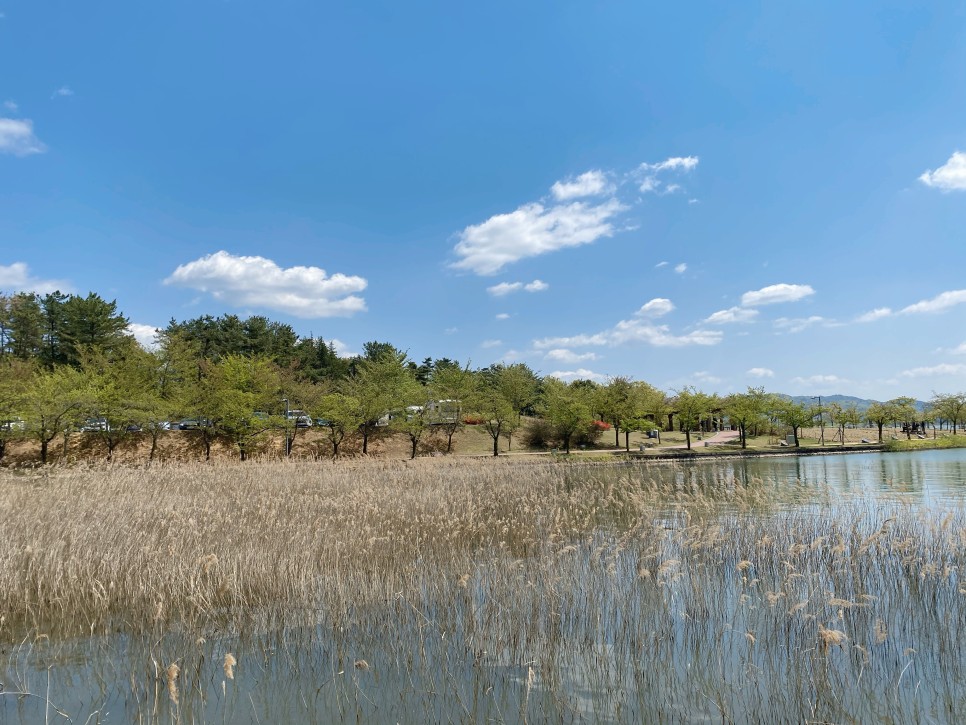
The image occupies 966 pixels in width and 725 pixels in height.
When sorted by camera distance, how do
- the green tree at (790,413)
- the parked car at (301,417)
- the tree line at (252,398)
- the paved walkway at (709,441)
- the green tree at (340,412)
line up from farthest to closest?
the green tree at (790,413)
the paved walkway at (709,441)
the parked car at (301,417)
the green tree at (340,412)
the tree line at (252,398)

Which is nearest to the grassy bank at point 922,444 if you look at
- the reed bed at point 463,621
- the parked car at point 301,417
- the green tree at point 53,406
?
the reed bed at point 463,621

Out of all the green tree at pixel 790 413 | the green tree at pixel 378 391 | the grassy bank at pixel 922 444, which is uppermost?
the green tree at pixel 378 391

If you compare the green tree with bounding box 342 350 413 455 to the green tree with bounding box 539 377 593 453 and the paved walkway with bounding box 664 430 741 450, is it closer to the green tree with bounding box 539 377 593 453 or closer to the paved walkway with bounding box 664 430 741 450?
the green tree with bounding box 539 377 593 453

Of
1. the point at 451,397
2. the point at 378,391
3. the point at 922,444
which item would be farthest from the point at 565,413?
the point at 922,444

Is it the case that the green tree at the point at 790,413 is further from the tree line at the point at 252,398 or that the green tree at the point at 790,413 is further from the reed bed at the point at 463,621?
the reed bed at the point at 463,621

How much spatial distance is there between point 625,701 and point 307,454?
43.3 meters

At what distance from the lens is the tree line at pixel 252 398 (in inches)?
1465

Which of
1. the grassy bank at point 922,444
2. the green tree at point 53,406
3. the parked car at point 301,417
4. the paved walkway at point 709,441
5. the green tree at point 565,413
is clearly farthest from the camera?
the paved walkway at point 709,441

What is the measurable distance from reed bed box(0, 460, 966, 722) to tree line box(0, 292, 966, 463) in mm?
29376

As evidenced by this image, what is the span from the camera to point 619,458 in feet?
129

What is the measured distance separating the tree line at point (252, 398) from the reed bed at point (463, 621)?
1157 inches

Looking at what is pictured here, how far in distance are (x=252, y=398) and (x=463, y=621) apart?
1441 inches

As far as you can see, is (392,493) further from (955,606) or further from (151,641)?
(955,606)

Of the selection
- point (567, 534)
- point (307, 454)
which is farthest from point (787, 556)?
point (307, 454)
